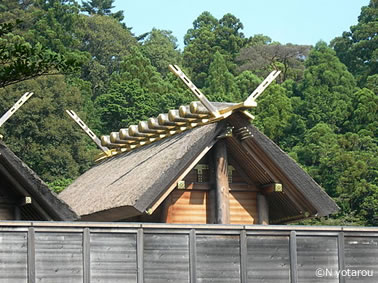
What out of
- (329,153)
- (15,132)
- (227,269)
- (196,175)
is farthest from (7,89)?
(227,269)

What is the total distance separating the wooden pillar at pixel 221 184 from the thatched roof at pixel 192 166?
0.77 ft

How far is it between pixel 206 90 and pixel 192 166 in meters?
46.3

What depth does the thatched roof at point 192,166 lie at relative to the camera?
1889cm

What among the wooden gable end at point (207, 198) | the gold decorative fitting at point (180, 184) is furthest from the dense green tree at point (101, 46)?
the gold decorative fitting at point (180, 184)

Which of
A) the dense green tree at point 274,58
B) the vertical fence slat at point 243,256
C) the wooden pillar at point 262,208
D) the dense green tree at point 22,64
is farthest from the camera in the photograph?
the dense green tree at point 274,58

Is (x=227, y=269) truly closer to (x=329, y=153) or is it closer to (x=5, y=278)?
(x=5, y=278)

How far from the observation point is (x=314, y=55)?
2486 inches

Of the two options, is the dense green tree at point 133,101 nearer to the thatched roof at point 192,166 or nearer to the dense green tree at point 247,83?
the dense green tree at point 247,83

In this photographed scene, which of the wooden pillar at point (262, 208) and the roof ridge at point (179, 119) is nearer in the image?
the roof ridge at point (179, 119)

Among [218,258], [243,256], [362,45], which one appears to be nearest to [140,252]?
[218,258]

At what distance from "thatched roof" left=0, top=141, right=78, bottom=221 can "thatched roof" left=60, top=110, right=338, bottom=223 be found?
49.2 inches

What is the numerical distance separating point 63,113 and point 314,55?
17.6 metres

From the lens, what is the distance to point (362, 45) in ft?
221

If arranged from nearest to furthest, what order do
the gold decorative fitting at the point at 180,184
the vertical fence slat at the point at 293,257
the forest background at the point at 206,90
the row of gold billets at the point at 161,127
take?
the vertical fence slat at the point at 293,257
the gold decorative fitting at the point at 180,184
the row of gold billets at the point at 161,127
the forest background at the point at 206,90
